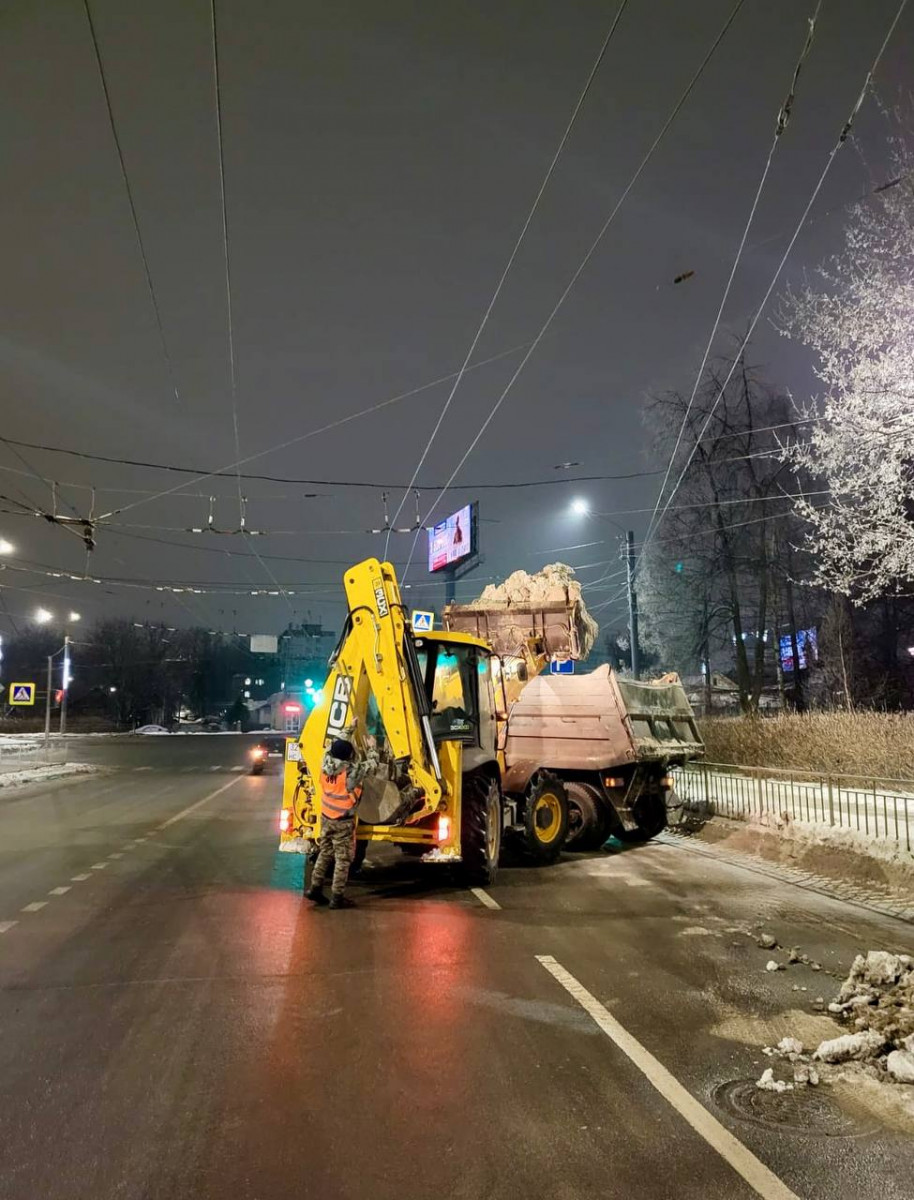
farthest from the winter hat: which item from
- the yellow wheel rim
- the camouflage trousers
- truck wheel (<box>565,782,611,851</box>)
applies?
truck wheel (<box>565,782,611,851</box>)

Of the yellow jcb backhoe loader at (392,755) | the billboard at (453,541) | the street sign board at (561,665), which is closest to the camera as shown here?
the yellow jcb backhoe loader at (392,755)

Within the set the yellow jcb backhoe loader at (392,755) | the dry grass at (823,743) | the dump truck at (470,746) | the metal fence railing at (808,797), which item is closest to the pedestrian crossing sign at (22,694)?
the dump truck at (470,746)

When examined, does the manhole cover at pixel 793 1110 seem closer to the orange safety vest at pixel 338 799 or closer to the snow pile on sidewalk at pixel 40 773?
the orange safety vest at pixel 338 799

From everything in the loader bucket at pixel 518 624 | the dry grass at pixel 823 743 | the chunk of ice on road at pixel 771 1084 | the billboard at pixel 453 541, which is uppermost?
the billboard at pixel 453 541

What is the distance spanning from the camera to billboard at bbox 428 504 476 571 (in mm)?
46656

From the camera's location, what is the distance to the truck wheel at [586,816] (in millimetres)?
12289

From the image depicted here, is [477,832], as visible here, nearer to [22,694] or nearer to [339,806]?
[339,806]

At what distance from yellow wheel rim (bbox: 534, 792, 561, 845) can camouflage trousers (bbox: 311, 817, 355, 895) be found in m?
3.72

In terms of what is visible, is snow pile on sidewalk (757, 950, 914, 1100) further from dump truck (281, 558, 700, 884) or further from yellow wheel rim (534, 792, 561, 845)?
yellow wheel rim (534, 792, 561, 845)

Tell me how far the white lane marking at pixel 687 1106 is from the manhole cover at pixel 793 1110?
6.6 inches

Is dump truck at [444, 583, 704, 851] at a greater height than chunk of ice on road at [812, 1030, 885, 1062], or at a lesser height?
greater

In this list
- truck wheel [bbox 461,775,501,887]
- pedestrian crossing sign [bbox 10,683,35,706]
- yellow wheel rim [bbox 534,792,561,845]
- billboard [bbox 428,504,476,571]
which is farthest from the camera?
billboard [bbox 428,504,476,571]

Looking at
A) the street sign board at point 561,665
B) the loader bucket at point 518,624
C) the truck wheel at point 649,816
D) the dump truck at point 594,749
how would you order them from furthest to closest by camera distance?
the street sign board at point 561,665
the loader bucket at point 518,624
the truck wheel at point 649,816
the dump truck at point 594,749

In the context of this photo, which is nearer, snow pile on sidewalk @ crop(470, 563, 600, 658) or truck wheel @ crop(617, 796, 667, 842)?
truck wheel @ crop(617, 796, 667, 842)
